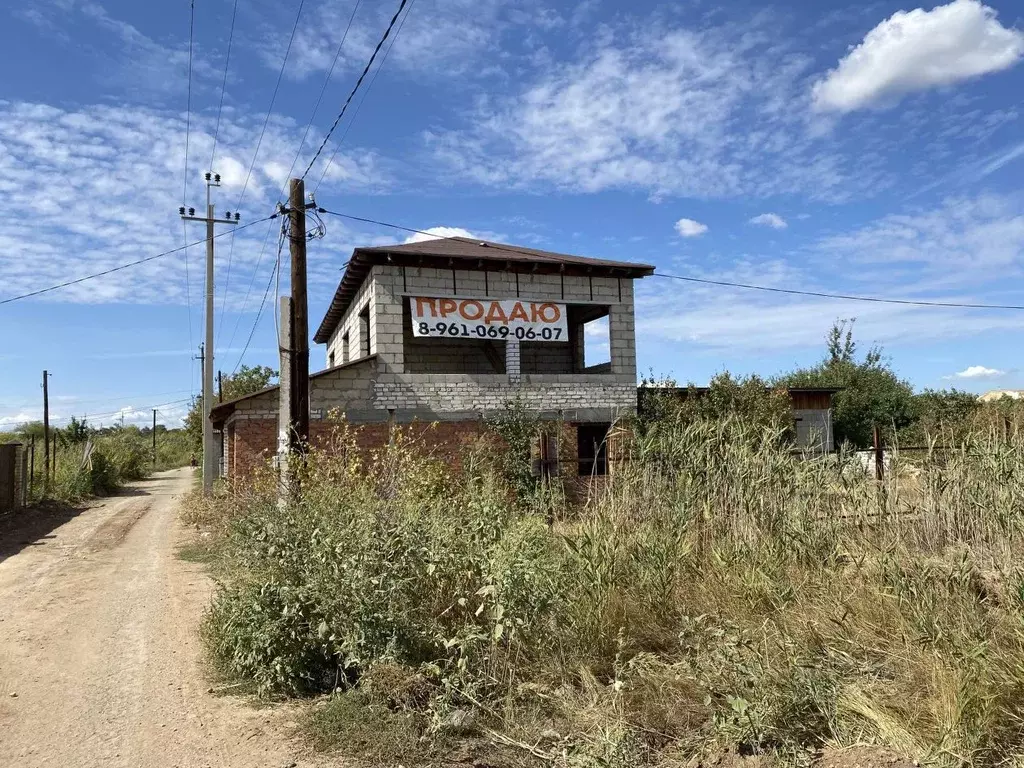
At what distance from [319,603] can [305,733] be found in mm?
845

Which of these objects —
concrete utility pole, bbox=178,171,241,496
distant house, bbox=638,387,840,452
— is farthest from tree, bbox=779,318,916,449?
concrete utility pole, bbox=178,171,241,496

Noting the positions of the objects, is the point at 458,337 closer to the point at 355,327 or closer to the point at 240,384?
the point at 355,327

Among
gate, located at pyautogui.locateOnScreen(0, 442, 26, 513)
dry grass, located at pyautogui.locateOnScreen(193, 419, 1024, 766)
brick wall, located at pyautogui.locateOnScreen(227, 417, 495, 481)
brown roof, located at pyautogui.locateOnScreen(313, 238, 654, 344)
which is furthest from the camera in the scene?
gate, located at pyautogui.locateOnScreen(0, 442, 26, 513)

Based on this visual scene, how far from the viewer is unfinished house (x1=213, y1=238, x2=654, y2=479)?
13.9m

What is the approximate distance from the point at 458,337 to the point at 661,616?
33.7 feet

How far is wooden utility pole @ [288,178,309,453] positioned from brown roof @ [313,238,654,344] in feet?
12.9

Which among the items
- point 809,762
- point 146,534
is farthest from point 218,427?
point 809,762

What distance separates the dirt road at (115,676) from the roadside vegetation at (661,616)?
1.21 ft

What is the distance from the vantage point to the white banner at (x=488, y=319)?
1459cm

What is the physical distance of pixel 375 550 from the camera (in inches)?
199

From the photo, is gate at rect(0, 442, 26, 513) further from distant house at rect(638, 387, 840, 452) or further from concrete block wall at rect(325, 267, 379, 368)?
distant house at rect(638, 387, 840, 452)

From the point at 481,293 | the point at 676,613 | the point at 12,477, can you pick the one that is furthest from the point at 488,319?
the point at 12,477

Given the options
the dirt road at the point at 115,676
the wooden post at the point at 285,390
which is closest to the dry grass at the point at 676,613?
the dirt road at the point at 115,676

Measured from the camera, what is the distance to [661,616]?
5477 millimetres
